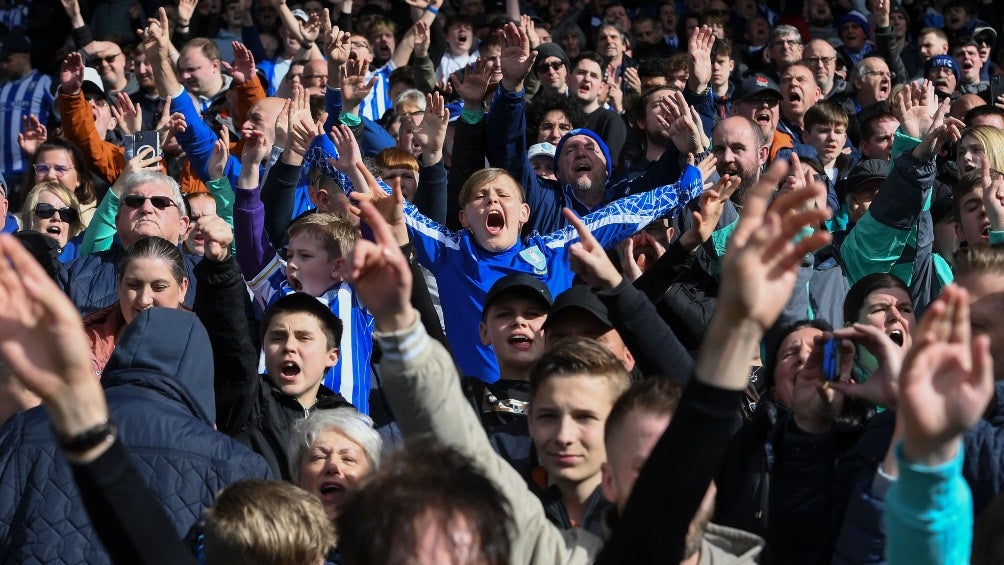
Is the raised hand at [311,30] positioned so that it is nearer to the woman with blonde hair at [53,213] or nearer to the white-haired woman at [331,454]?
the woman with blonde hair at [53,213]

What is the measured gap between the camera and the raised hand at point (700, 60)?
26.9 feet

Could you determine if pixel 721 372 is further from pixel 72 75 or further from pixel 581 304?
pixel 72 75

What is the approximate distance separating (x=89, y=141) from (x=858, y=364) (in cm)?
606

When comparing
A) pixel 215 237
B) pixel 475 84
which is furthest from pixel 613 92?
pixel 215 237

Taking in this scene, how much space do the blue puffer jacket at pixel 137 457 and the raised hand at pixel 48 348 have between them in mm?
1193

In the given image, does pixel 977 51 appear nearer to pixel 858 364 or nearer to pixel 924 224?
pixel 924 224

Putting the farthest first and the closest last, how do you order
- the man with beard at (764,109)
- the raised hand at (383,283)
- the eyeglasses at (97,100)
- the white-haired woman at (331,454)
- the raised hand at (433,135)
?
the eyeglasses at (97,100) → the man with beard at (764,109) → the raised hand at (433,135) → the white-haired woman at (331,454) → the raised hand at (383,283)

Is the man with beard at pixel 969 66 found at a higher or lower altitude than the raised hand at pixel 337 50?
higher

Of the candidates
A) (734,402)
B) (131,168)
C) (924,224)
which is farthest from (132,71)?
(734,402)

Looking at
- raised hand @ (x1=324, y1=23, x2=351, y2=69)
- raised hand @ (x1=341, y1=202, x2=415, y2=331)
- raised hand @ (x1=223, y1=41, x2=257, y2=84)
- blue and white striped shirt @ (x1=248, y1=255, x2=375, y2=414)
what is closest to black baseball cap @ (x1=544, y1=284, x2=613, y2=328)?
blue and white striped shirt @ (x1=248, y1=255, x2=375, y2=414)

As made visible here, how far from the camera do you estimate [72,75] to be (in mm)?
9086

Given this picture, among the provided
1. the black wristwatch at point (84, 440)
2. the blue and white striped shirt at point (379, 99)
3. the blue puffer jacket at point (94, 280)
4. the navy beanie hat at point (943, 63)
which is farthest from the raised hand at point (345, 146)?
the navy beanie hat at point (943, 63)

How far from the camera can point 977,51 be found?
11320 mm

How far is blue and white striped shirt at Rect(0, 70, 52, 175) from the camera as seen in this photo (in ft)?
34.2
